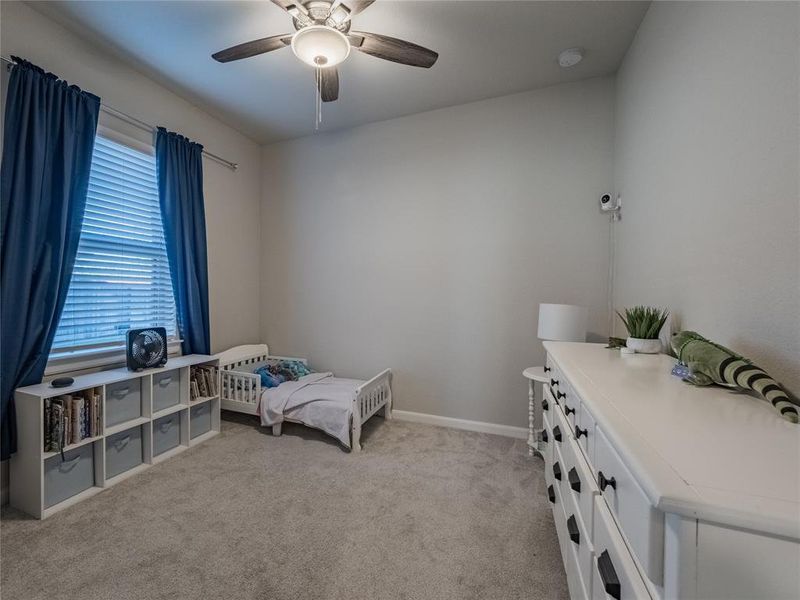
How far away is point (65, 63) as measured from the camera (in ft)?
6.34

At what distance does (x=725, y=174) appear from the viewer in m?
1.06

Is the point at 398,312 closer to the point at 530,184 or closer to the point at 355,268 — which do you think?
the point at 355,268

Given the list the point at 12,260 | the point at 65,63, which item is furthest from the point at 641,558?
the point at 65,63

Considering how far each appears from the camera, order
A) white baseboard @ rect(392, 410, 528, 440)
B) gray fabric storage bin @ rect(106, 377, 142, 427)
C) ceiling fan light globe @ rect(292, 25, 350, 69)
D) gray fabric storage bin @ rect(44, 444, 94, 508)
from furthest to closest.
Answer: white baseboard @ rect(392, 410, 528, 440)
gray fabric storage bin @ rect(106, 377, 142, 427)
gray fabric storage bin @ rect(44, 444, 94, 508)
ceiling fan light globe @ rect(292, 25, 350, 69)

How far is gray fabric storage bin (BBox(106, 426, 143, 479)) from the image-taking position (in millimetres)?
1952

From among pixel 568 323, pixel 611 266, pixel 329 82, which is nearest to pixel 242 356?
pixel 329 82

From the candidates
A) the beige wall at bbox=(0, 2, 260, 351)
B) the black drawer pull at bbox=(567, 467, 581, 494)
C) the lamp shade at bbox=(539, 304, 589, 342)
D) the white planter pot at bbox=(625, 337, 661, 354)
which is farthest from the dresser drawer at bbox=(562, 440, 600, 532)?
the beige wall at bbox=(0, 2, 260, 351)

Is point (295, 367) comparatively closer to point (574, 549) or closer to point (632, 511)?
point (574, 549)

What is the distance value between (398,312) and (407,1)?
2117mm

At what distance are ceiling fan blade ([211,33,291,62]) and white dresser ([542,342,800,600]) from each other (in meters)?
2.02

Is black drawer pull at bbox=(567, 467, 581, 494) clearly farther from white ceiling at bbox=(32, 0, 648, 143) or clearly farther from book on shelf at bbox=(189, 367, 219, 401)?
book on shelf at bbox=(189, 367, 219, 401)

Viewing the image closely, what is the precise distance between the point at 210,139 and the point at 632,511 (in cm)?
366

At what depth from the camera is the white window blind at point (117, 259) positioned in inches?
79.7

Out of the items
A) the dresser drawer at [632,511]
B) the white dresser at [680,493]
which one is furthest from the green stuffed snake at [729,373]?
the dresser drawer at [632,511]
